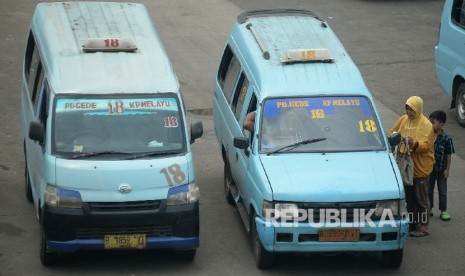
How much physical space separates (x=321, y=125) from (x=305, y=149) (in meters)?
0.40

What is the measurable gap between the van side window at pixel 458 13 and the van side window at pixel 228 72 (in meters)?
4.51

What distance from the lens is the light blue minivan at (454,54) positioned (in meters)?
17.9

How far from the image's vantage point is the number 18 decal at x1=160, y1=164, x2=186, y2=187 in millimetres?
12141

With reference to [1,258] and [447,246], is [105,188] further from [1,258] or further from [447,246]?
[447,246]

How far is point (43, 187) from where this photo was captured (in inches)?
482

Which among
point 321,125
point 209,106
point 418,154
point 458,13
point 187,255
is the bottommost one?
point 209,106

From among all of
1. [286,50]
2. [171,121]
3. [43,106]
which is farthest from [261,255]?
[43,106]

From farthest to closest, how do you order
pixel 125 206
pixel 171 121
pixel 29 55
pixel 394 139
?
1. pixel 29 55
2. pixel 394 139
3. pixel 171 121
4. pixel 125 206

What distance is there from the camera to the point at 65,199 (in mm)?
11938

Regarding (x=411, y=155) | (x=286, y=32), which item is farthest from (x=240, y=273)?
(x=286, y=32)

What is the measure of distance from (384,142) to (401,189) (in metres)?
0.92

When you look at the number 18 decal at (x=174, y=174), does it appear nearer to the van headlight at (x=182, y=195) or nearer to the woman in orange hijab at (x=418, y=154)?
the van headlight at (x=182, y=195)

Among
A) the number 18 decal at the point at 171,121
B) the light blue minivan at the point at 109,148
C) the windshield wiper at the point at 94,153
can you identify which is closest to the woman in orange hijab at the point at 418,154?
the light blue minivan at the point at 109,148

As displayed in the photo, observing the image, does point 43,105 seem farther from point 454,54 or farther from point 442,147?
point 454,54
